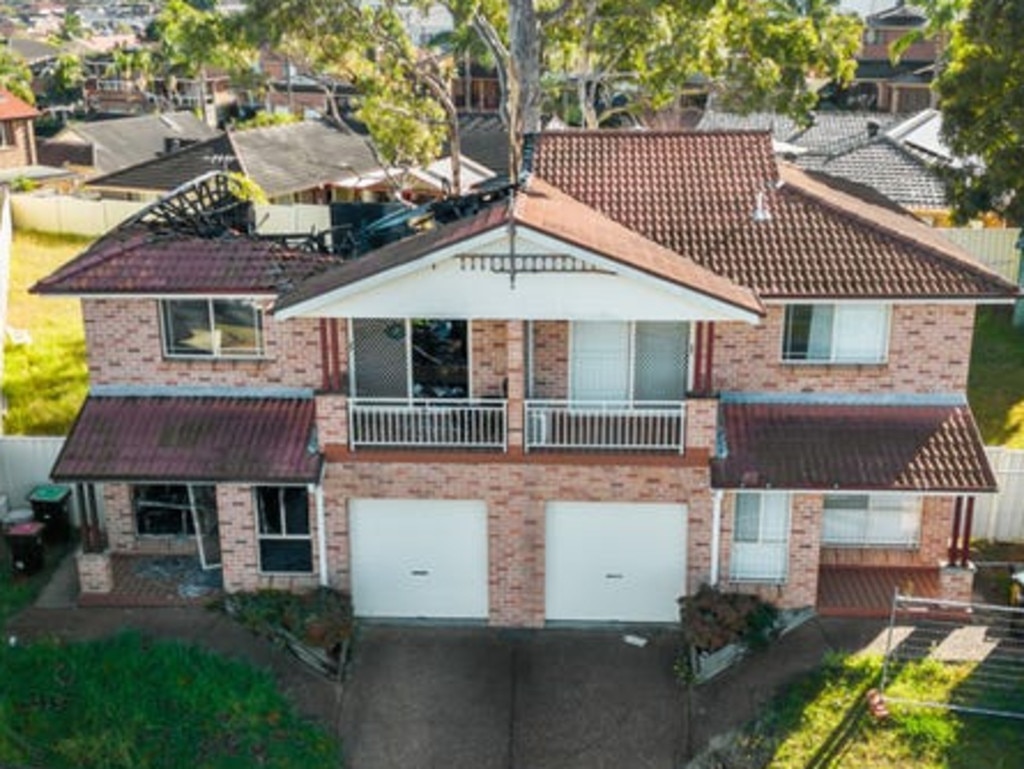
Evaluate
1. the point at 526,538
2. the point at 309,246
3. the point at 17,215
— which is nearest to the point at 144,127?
the point at 17,215

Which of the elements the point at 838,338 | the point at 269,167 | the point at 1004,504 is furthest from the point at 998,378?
the point at 269,167

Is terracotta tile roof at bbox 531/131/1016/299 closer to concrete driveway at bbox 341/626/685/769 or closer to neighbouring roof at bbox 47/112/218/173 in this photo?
concrete driveway at bbox 341/626/685/769

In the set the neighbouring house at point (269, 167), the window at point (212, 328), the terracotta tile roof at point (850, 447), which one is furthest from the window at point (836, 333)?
the neighbouring house at point (269, 167)

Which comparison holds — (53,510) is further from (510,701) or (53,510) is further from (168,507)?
(510,701)

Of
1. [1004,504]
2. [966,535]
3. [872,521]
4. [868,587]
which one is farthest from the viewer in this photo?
[1004,504]

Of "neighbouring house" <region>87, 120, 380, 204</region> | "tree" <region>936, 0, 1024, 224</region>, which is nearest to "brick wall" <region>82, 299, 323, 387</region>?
"tree" <region>936, 0, 1024, 224</region>

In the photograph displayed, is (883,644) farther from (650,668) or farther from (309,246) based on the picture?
(309,246)

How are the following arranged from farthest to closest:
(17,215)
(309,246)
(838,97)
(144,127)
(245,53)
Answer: (838,97) < (144,127) < (17,215) < (245,53) < (309,246)
